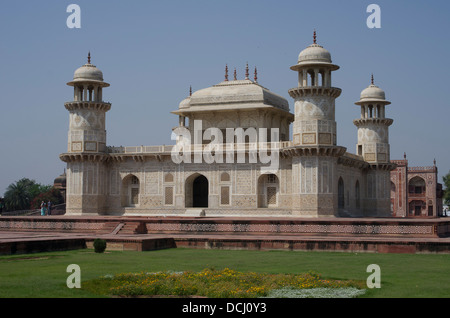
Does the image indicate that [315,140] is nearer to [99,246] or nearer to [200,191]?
[200,191]

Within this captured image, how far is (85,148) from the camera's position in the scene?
33.0 meters

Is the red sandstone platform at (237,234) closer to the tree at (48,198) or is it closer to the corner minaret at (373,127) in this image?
the corner minaret at (373,127)

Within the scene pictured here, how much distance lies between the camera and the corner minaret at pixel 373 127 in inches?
1421

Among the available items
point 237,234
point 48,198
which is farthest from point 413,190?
point 237,234

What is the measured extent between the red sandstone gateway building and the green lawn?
38.7 metres

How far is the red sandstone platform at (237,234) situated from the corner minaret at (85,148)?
601cm

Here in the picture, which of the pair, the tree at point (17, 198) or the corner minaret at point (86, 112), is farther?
the tree at point (17, 198)

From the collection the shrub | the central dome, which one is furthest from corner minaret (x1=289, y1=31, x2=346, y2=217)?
the shrub

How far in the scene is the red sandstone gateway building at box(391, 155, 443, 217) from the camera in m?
54.0

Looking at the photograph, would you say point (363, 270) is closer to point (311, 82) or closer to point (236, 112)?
point (311, 82)

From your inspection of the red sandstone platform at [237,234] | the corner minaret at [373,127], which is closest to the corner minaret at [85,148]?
the red sandstone platform at [237,234]

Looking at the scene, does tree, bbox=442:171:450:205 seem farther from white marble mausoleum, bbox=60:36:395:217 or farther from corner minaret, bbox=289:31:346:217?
corner minaret, bbox=289:31:346:217

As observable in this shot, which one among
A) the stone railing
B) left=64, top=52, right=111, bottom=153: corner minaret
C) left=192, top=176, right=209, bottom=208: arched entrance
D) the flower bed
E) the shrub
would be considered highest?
left=64, top=52, right=111, bottom=153: corner minaret
